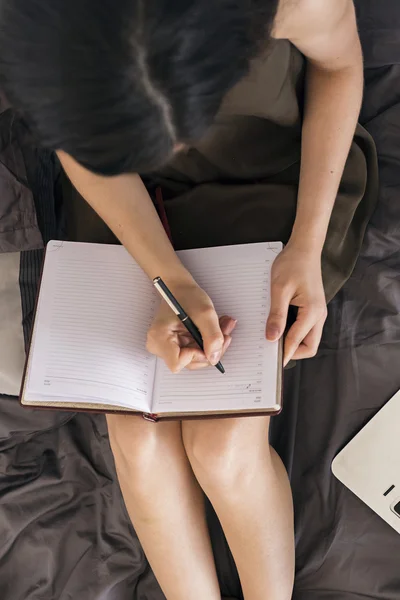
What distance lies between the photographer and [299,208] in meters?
0.78

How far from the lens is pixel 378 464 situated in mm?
892

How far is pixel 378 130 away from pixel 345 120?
21 cm

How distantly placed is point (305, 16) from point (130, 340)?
0.41m

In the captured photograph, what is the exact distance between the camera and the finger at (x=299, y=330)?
29.2 inches

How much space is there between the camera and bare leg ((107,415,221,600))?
80cm

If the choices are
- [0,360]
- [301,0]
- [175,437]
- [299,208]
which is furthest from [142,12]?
[0,360]

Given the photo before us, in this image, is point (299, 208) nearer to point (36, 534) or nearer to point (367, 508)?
point (367, 508)

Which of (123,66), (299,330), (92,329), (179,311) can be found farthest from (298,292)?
(123,66)

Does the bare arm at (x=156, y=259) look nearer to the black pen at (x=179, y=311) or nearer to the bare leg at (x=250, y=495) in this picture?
the black pen at (x=179, y=311)

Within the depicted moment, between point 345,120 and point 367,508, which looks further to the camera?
point 367,508

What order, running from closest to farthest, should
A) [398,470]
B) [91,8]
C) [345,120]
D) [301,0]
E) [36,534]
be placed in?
[91,8], [301,0], [345,120], [398,470], [36,534]

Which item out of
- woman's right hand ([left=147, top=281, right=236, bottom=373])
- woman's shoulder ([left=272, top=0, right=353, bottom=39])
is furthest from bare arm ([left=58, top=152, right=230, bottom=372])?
woman's shoulder ([left=272, top=0, right=353, bottom=39])

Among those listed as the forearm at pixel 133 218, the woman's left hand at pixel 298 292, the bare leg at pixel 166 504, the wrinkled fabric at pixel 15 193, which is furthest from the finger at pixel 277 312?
the wrinkled fabric at pixel 15 193

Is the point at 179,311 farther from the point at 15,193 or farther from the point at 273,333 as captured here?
the point at 15,193
